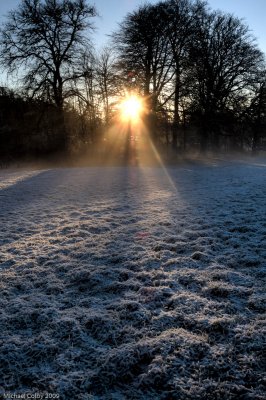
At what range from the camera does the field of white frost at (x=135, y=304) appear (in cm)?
251

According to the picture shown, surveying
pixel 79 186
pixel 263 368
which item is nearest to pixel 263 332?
pixel 263 368

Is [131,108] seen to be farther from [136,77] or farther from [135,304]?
[135,304]

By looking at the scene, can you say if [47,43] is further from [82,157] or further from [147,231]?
[147,231]

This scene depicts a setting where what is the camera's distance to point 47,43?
21.8 metres

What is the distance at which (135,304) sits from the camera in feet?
11.7

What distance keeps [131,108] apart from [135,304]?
22.9 meters

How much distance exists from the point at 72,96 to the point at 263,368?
79.9ft

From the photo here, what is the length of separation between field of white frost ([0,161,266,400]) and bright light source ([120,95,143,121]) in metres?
18.0

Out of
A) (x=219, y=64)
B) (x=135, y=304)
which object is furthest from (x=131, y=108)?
(x=135, y=304)

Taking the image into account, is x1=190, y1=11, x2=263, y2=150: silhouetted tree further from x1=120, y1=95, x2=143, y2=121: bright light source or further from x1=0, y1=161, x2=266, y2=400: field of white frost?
x1=0, y1=161, x2=266, y2=400: field of white frost

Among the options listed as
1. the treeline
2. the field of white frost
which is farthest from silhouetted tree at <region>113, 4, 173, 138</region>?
the field of white frost

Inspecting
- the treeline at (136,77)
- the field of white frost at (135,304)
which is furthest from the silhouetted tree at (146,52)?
the field of white frost at (135,304)

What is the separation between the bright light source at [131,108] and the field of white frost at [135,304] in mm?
17974

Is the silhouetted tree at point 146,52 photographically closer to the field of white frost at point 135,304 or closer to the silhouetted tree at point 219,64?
the silhouetted tree at point 219,64
